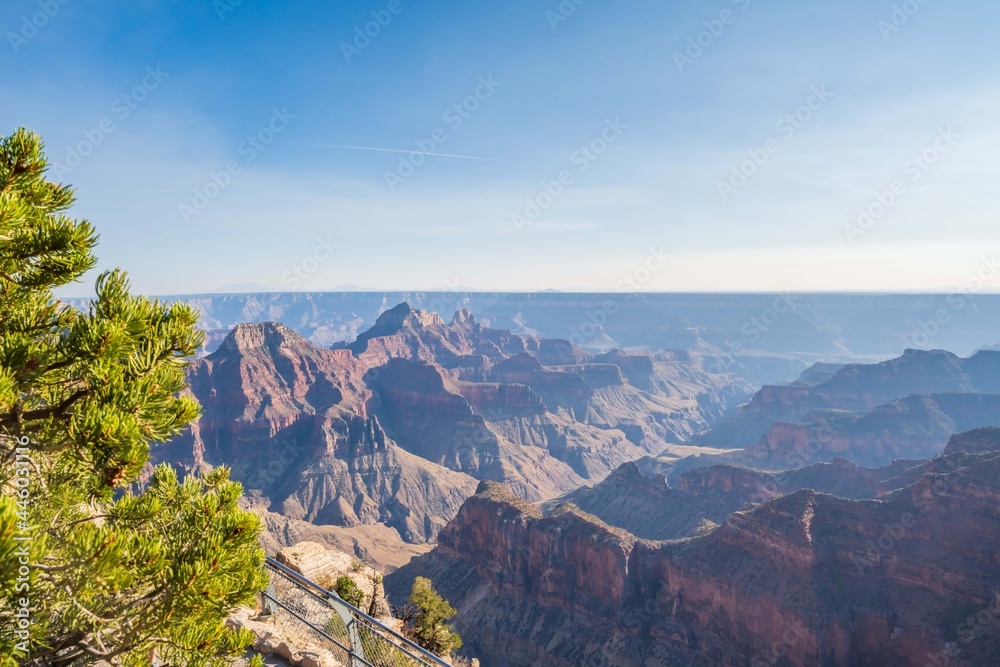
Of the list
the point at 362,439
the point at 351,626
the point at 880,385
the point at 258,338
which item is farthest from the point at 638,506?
the point at 880,385

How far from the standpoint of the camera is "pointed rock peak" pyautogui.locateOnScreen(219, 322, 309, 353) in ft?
485

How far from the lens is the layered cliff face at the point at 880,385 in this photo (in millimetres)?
160250

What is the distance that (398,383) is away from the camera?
186500mm

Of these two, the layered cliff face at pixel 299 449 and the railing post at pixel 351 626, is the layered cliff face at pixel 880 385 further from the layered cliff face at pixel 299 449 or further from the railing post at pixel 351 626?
the railing post at pixel 351 626

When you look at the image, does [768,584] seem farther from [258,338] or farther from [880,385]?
[880,385]

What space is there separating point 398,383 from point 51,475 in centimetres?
18505

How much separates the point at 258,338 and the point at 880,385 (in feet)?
674

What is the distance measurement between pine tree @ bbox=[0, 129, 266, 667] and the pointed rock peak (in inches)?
6254

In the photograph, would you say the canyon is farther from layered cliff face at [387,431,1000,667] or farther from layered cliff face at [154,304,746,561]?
layered cliff face at [154,304,746,561]

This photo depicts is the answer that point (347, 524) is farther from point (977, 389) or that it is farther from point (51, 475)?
point (977, 389)

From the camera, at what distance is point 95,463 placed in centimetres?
407

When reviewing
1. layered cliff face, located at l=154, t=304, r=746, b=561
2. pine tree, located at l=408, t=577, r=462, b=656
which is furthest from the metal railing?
layered cliff face, located at l=154, t=304, r=746, b=561

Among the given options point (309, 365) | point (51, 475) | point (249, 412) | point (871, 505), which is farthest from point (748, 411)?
point (51, 475)

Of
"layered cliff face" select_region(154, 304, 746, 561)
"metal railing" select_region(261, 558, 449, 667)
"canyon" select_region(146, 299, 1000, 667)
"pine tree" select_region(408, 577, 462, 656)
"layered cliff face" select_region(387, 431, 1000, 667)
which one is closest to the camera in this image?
"metal railing" select_region(261, 558, 449, 667)
